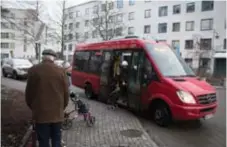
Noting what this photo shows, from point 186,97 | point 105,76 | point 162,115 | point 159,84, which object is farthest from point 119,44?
point 186,97

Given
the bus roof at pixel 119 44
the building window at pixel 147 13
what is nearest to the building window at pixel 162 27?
the building window at pixel 147 13

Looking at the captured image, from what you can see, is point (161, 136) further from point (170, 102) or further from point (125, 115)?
point (125, 115)

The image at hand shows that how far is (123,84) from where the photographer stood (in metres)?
9.69

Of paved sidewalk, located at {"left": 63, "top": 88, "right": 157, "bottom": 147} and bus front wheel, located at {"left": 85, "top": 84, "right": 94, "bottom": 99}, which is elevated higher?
bus front wheel, located at {"left": 85, "top": 84, "right": 94, "bottom": 99}

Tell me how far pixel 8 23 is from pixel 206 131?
23.8 ft

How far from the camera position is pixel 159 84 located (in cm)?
782

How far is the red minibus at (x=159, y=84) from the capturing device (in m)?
7.24

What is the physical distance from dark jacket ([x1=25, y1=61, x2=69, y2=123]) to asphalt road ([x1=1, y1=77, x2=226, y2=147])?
2.91m

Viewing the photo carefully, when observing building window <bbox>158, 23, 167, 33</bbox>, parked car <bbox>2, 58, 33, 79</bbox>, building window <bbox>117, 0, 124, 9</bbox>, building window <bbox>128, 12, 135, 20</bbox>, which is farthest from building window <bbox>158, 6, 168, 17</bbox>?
parked car <bbox>2, 58, 33, 79</bbox>

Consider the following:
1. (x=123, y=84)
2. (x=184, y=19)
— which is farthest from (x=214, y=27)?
(x=123, y=84)

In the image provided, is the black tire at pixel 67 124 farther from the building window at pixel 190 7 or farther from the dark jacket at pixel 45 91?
the building window at pixel 190 7

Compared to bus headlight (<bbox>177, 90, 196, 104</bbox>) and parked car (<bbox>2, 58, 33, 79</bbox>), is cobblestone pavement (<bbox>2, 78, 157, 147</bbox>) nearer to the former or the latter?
bus headlight (<bbox>177, 90, 196, 104</bbox>)

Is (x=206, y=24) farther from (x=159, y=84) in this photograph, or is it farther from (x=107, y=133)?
(x=107, y=133)

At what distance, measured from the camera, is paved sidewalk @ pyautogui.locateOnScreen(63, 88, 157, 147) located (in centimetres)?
589
